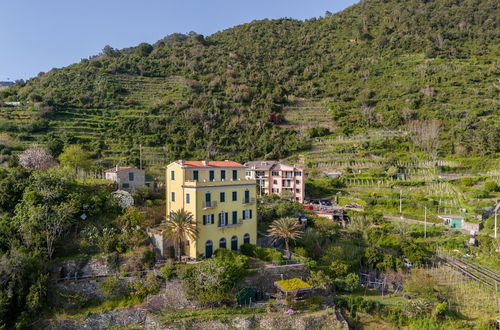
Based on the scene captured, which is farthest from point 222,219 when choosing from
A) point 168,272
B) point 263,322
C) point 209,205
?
point 263,322

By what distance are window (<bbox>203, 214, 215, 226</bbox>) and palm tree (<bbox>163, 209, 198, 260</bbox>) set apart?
1.20 meters

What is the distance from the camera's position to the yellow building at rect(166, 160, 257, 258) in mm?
32375

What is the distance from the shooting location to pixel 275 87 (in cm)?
10906

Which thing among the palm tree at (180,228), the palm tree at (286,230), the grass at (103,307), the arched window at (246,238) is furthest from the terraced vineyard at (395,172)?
the grass at (103,307)

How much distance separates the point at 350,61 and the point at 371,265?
104403 mm

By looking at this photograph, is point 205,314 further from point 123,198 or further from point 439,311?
point 439,311

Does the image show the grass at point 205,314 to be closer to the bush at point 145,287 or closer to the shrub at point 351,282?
the bush at point 145,287

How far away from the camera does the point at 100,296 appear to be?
27.5 meters

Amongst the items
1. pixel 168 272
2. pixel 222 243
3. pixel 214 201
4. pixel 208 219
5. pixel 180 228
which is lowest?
pixel 168 272

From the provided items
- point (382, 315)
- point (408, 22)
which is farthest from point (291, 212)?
point (408, 22)

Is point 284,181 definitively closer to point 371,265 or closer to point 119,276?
point 371,265

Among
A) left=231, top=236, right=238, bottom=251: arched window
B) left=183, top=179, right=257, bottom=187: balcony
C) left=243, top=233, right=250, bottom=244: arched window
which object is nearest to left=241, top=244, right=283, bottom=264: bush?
left=231, top=236, right=238, bottom=251: arched window

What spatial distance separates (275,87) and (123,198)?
81.3 meters

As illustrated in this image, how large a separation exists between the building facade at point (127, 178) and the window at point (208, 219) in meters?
13.2
